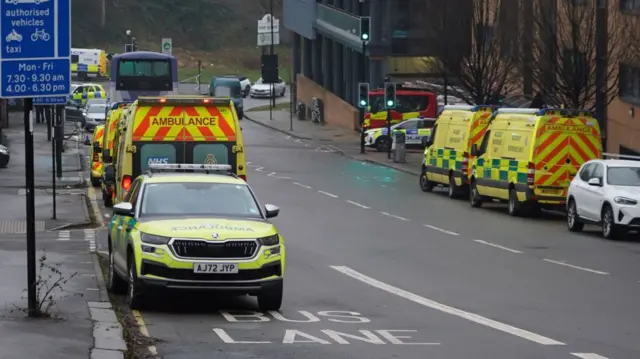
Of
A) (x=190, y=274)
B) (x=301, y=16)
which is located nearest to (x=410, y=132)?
(x=301, y=16)

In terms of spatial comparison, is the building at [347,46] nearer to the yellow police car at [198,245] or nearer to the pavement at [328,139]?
the pavement at [328,139]

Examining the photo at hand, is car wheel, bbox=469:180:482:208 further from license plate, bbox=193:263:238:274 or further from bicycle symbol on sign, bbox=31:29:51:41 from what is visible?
bicycle symbol on sign, bbox=31:29:51:41

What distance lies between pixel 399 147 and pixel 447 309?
37.9 metres

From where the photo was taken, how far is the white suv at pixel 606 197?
27.7 m

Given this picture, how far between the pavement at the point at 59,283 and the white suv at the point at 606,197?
33.5 feet

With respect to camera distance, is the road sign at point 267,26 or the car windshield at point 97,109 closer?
the car windshield at point 97,109

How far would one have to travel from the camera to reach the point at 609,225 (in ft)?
92.0

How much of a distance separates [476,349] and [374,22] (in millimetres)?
55918

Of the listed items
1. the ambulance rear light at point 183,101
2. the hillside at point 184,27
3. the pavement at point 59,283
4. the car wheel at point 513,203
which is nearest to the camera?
the pavement at point 59,283

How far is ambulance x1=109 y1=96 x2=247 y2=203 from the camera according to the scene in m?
24.3

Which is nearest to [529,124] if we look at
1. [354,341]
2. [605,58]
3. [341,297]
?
[605,58]

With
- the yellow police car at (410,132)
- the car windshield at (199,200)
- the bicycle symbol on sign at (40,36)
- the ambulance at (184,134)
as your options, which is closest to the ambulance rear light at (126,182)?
the ambulance at (184,134)

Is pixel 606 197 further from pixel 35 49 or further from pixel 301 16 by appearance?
pixel 301 16

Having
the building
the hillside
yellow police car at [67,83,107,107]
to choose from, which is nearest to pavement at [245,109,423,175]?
the building
